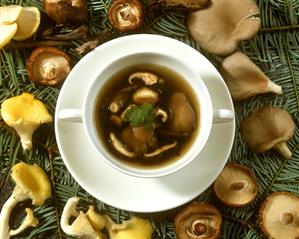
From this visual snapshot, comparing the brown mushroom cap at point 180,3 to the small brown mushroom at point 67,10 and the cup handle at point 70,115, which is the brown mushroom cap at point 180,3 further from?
the cup handle at point 70,115

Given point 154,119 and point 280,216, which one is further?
point 280,216

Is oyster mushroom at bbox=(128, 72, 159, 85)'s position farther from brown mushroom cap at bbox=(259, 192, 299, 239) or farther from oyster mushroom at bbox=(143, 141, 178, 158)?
brown mushroom cap at bbox=(259, 192, 299, 239)

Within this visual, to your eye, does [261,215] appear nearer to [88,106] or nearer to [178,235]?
[178,235]

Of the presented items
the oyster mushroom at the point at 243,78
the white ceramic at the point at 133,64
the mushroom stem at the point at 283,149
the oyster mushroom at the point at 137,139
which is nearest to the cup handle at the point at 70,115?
the white ceramic at the point at 133,64

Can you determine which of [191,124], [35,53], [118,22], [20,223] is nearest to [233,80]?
[191,124]

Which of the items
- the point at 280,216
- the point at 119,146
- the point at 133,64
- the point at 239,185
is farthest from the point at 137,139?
the point at 280,216

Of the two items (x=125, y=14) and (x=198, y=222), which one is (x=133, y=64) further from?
(x=198, y=222)

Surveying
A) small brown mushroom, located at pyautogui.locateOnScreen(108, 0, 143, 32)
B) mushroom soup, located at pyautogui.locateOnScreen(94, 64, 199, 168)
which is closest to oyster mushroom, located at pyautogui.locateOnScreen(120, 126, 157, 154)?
mushroom soup, located at pyautogui.locateOnScreen(94, 64, 199, 168)
